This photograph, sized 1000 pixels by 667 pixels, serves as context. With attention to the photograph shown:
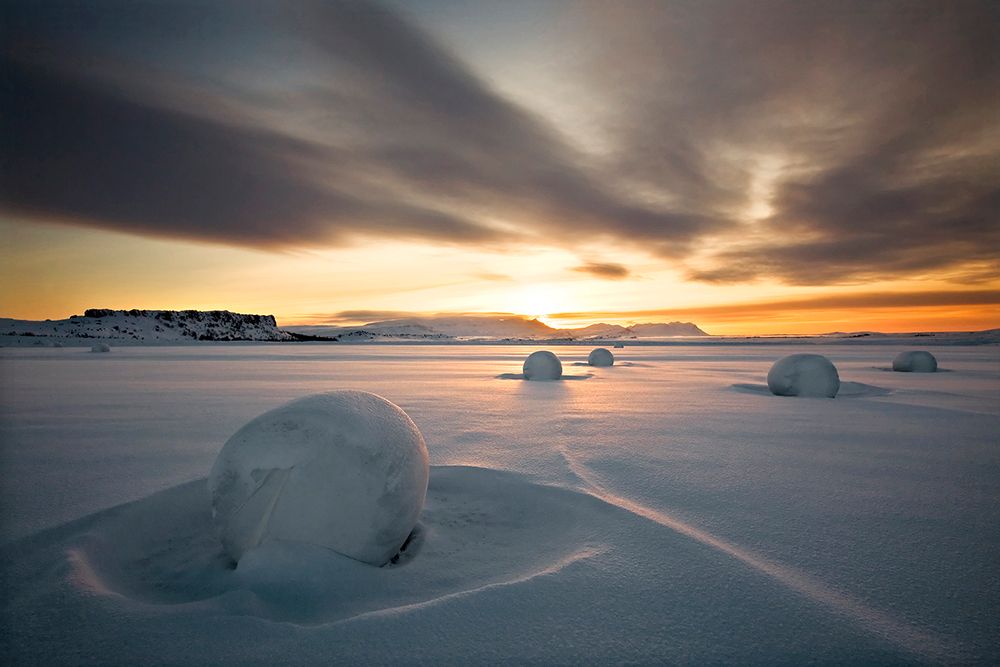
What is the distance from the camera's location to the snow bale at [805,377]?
8.68 meters

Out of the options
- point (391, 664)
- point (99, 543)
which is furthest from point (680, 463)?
point (99, 543)

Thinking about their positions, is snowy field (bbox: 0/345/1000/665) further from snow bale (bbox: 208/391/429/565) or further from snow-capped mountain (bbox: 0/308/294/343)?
snow-capped mountain (bbox: 0/308/294/343)

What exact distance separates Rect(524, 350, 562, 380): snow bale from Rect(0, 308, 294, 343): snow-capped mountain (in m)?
59.4

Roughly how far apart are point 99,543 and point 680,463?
415 centimetres

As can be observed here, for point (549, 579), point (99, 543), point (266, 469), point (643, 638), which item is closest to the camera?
point (643, 638)

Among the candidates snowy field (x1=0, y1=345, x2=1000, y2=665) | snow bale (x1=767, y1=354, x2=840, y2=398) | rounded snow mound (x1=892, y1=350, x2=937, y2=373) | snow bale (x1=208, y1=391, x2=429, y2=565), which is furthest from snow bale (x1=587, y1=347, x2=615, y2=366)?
snow bale (x1=208, y1=391, x2=429, y2=565)

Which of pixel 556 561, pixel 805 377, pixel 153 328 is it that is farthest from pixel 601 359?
pixel 153 328

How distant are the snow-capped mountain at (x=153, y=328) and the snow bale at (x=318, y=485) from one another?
Answer: 212ft

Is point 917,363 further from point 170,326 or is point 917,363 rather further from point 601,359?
point 170,326

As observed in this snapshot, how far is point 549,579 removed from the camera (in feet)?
6.80

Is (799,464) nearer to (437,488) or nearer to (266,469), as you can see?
(437,488)

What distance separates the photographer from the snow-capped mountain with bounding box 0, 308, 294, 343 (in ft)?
183

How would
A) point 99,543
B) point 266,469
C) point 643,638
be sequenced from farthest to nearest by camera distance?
point 99,543
point 266,469
point 643,638

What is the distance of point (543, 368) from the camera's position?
12.5 m
